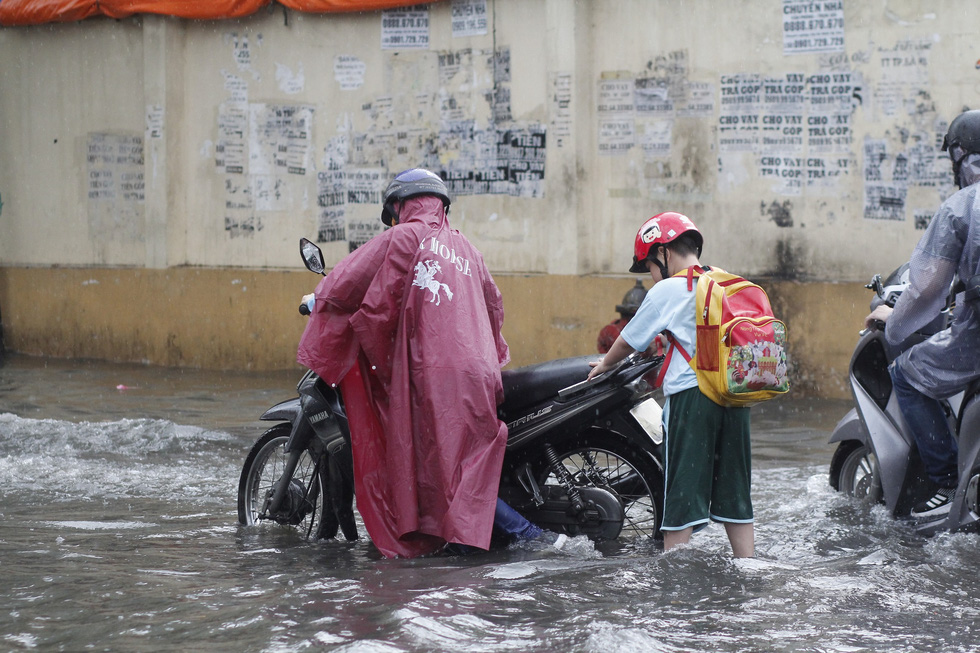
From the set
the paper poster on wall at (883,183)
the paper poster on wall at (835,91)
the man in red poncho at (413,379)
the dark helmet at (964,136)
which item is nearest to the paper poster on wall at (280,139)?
the paper poster on wall at (835,91)

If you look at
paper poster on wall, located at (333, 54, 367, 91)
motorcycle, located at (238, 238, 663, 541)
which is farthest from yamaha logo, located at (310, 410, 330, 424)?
paper poster on wall, located at (333, 54, 367, 91)

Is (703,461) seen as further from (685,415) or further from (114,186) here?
(114,186)

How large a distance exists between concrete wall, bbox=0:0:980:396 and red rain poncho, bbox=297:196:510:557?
5.23 metres

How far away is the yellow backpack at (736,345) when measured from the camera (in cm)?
408

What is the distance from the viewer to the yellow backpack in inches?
161

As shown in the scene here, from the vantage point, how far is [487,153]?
10438 millimetres

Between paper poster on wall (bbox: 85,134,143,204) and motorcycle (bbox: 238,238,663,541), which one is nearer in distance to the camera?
motorcycle (bbox: 238,238,663,541)

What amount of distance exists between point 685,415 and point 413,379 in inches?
43.0

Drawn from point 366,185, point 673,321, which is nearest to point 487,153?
point 366,185

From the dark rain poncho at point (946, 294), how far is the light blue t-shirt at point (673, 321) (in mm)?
977

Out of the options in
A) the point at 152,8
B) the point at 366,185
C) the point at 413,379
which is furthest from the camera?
the point at 152,8

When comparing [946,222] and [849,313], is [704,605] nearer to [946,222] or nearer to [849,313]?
[946,222]

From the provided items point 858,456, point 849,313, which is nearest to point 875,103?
point 849,313

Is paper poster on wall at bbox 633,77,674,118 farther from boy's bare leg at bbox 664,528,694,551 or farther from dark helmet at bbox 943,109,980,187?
boy's bare leg at bbox 664,528,694,551
